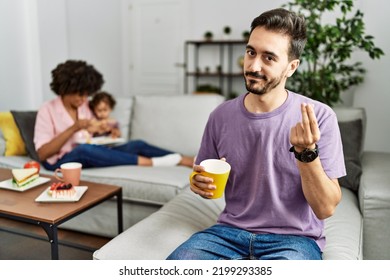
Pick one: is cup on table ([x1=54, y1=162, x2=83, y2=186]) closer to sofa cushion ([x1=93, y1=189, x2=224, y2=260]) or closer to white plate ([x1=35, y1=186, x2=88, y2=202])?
white plate ([x1=35, y1=186, x2=88, y2=202])

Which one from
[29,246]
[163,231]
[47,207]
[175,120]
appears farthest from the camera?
[175,120]

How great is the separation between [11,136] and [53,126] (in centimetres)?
35

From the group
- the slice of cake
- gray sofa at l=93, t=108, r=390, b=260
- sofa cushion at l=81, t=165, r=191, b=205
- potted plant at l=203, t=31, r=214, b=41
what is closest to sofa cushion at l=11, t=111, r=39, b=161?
sofa cushion at l=81, t=165, r=191, b=205

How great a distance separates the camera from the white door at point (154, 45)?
16.1 feet

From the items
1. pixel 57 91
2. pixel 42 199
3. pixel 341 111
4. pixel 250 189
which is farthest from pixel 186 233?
pixel 57 91

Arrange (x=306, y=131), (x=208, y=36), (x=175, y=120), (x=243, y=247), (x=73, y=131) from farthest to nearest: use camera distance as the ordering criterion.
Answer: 1. (x=208, y=36)
2. (x=175, y=120)
3. (x=73, y=131)
4. (x=243, y=247)
5. (x=306, y=131)

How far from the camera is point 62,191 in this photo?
1472 millimetres

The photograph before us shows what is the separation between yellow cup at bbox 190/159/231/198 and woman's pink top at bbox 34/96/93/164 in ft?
4.49

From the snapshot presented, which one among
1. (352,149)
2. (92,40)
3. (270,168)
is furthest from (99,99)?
(92,40)

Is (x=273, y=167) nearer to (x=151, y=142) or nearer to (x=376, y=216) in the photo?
(x=376, y=216)

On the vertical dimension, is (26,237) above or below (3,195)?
below

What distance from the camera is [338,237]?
1296mm
